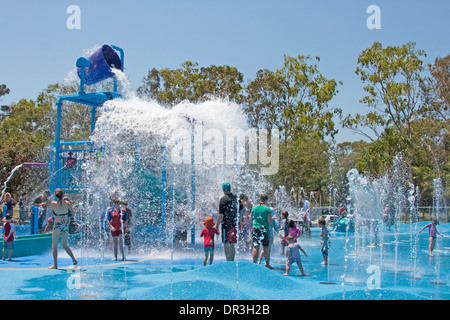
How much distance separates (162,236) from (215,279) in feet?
16.6

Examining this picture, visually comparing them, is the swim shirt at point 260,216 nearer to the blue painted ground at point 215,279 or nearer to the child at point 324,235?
the blue painted ground at point 215,279

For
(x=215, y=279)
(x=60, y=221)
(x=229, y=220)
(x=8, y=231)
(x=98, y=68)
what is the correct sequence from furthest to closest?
1. (x=98, y=68)
2. (x=8, y=231)
3. (x=60, y=221)
4. (x=229, y=220)
5. (x=215, y=279)

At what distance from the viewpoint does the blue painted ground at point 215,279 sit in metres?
5.95

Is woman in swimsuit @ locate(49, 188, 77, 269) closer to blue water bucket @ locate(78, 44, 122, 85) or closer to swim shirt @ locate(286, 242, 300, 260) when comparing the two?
swim shirt @ locate(286, 242, 300, 260)

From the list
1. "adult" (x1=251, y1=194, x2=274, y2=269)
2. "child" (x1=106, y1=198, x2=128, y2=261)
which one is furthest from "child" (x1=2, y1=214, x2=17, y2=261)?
"adult" (x1=251, y1=194, x2=274, y2=269)

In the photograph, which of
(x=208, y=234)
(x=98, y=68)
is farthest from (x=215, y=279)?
(x=98, y=68)

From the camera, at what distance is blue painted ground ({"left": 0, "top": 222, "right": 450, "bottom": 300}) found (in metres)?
5.95

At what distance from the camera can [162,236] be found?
36.5 ft

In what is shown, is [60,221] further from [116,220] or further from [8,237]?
[8,237]

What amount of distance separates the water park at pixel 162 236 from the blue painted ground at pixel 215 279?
0.7 inches

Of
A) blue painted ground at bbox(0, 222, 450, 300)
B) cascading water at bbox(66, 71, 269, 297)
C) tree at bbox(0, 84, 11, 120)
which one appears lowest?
blue painted ground at bbox(0, 222, 450, 300)

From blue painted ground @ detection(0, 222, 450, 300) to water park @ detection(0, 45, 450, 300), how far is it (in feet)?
0.06

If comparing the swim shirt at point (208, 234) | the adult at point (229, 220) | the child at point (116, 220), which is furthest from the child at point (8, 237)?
the adult at point (229, 220)
